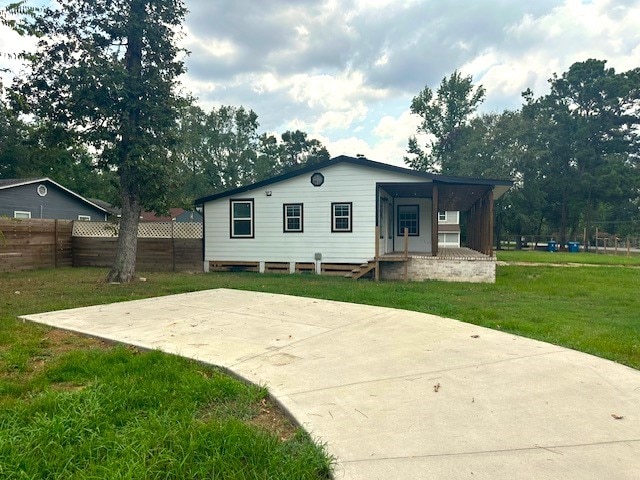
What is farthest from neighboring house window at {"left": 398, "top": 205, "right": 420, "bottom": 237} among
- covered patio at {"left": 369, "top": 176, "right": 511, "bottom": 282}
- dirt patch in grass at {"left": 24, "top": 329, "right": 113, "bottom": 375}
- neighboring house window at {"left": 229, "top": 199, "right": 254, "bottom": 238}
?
dirt patch in grass at {"left": 24, "top": 329, "right": 113, "bottom": 375}

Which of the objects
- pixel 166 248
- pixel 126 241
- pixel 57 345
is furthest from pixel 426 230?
pixel 57 345

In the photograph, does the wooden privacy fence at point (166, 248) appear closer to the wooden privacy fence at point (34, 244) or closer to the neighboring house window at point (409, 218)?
the wooden privacy fence at point (34, 244)

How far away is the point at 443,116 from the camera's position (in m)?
40.7

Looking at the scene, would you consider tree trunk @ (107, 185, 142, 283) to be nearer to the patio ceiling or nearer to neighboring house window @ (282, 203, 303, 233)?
neighboring house window @ (282, 203, 303, 233)

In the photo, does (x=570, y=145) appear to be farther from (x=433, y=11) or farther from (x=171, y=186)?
(x=171, y=186)

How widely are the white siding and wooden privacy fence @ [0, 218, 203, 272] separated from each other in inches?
34.0

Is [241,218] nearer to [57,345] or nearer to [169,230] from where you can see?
[169,230]

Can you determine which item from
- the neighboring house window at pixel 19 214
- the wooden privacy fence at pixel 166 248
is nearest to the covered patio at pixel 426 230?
the wooden privacy fence at pixel 166 248

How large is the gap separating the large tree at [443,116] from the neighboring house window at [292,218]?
95.6ft

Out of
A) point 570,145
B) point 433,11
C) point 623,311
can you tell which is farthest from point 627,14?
point 570,145

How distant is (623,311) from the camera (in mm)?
6938

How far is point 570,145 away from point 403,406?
3683 centimetres

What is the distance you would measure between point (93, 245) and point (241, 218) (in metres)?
5.95

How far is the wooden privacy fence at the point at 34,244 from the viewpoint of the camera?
12.6 meters
